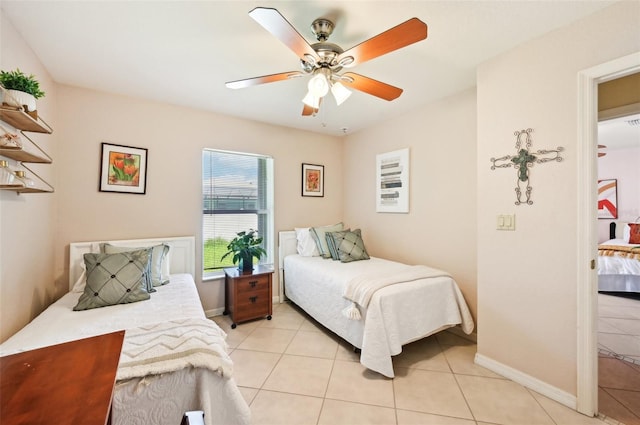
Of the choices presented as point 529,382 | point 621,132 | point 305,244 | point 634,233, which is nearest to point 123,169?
point 305,244

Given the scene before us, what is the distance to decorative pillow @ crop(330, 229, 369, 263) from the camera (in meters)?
3.04

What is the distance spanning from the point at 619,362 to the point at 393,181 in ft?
8.33

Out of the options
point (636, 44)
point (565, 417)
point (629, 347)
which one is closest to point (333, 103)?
point (636, 44)

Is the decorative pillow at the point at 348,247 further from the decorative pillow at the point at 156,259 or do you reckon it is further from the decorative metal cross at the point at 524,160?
the decorative pillow at the point at 156,259

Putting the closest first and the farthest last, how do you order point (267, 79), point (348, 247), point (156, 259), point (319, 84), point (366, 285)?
point (319, 84)
point (267, 79)
point (366, 285)
point (156, 259)
point (348, 247)

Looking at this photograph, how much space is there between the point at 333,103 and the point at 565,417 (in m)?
3.05

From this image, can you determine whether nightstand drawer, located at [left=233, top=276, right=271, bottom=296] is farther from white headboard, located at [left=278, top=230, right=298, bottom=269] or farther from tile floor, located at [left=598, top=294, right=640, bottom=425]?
tile floor, located at [left=598, top=294, right=640, bottom=425]

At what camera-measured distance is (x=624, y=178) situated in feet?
16.5

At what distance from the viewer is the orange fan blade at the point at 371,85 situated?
5.76 feet

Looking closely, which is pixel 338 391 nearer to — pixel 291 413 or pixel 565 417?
pixel 291 413

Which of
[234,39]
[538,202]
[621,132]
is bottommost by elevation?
[538,202]

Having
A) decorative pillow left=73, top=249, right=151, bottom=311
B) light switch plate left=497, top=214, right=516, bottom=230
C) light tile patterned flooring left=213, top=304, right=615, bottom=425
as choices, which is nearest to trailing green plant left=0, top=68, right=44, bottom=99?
decorative pillow left=73, top=249, right=151, bottom=311

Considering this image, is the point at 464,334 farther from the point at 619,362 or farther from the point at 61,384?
the point at 61,384

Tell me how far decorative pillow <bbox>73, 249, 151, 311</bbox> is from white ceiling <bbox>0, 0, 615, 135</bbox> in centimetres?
143
